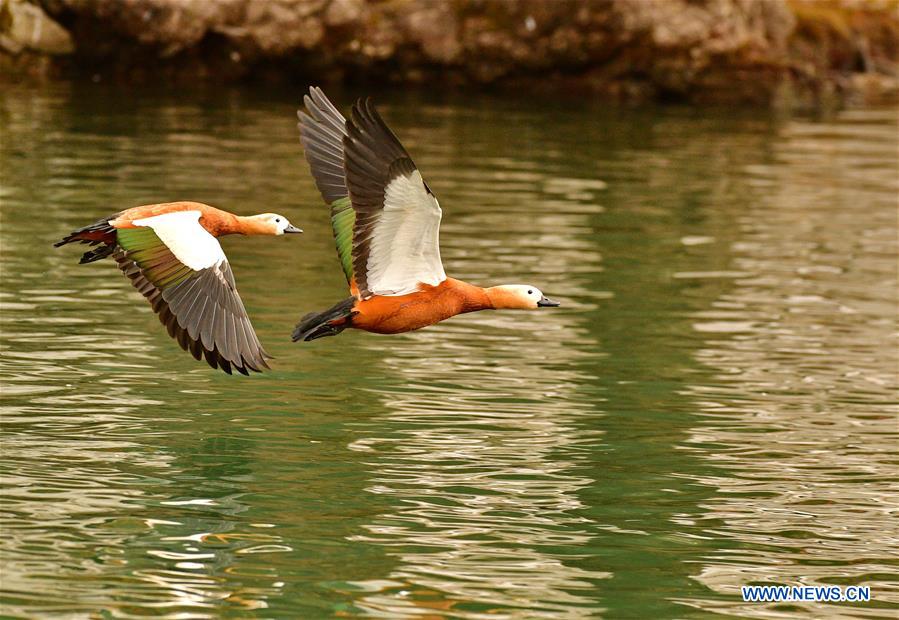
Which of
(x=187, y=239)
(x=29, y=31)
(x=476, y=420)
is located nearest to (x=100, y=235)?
(x=187, y=239)

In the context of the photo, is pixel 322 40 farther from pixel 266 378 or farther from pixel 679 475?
pixel 679 475

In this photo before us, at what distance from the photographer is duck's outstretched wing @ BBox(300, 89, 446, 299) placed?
392 inches

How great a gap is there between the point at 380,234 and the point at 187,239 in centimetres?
150

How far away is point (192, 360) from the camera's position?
14297 millimetres

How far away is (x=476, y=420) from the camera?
42.2ft

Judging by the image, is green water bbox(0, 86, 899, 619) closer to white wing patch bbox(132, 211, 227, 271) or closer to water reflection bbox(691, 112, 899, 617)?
water reflection bbox(691, 112, 899, 617)

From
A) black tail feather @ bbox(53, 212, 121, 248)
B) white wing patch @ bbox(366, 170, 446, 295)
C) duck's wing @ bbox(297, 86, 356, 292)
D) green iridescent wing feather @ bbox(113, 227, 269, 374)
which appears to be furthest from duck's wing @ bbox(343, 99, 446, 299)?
black tail feather @ bbox(53, 212, 121, 248)

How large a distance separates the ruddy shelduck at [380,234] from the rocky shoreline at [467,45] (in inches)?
845

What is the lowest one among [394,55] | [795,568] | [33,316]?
[795,568]

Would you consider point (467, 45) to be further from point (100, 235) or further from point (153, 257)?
point (153, 257)

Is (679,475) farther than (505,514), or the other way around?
(679,475)

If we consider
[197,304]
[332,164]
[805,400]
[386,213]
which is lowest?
[805,400]

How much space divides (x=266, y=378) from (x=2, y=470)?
340 centimetres

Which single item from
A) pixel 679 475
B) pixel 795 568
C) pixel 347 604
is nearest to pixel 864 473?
pixel 679 475
